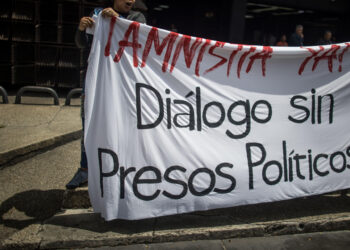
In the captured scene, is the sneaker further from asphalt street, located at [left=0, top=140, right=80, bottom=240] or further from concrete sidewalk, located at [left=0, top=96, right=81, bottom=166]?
concrete sidewalk, located at [left=0, top=96, right=81, bottom=166]

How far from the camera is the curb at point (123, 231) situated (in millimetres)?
2588

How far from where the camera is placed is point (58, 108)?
20.2 feet

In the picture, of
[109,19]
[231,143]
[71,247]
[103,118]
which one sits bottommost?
[71,247]

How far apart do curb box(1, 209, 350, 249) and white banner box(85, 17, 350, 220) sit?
15 centimetres

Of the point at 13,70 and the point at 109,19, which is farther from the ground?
the point at 109,19

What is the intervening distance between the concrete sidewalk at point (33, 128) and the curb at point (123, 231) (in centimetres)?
143

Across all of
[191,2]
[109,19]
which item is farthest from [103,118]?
[191,2]

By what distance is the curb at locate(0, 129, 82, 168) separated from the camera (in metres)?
3.80

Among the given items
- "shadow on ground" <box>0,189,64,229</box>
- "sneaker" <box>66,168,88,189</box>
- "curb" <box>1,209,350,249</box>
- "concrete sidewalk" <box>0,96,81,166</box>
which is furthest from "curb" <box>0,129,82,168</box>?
"curb" <box>1,209,350,249</box>

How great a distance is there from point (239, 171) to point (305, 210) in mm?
820

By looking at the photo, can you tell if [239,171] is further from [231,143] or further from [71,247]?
[71,247]

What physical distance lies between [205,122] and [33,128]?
117 inches

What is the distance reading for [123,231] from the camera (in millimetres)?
2715

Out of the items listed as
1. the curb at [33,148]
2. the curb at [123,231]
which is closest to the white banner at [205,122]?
the curb at [123,231]
